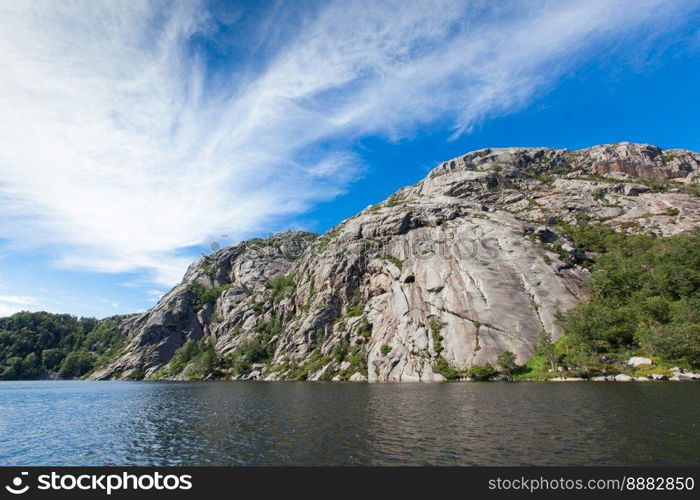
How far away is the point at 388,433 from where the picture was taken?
36.3 meters

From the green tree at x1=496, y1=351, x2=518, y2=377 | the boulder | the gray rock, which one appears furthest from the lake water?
the boulder

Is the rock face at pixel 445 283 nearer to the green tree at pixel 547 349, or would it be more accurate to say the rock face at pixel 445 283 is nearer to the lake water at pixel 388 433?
the green tree at pixel 547 349

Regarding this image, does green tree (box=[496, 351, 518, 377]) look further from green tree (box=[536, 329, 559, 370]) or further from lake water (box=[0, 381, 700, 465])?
lake water (box=[0, 381, 700, 465])

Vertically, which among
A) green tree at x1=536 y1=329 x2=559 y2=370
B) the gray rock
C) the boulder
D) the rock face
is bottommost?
the boulder

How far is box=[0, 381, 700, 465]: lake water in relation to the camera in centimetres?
2788

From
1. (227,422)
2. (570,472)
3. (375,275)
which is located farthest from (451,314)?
(570,472)

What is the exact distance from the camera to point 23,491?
22031 millimetres

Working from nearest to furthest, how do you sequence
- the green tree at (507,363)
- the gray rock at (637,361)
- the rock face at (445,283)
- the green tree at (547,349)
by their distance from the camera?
the gray rock at (637,361), the green tree at (547,349), the green tree at (507,363), the rock face at (445,283)

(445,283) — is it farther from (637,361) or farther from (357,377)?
(637,361)

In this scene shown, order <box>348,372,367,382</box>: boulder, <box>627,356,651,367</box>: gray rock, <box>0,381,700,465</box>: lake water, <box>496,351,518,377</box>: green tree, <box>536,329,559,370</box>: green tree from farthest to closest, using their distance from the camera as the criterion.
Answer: <box>348,372,367,382</box>: boulder < <box>496,351,518,377</box>: green tree < <box>536,329,559,370</box>: green tree < <box>627,356,651,367</box>: gray rock < <box>0,381,700,465</box>: lake water

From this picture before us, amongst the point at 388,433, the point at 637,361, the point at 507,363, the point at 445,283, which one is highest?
the point at 445,283

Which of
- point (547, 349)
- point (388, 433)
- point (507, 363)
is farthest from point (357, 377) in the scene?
point (388, 433)

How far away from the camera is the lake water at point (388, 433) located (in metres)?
27.9

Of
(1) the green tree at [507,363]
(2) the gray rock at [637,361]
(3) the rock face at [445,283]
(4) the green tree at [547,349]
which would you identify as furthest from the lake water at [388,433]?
(3) the rock face at [445,283]
